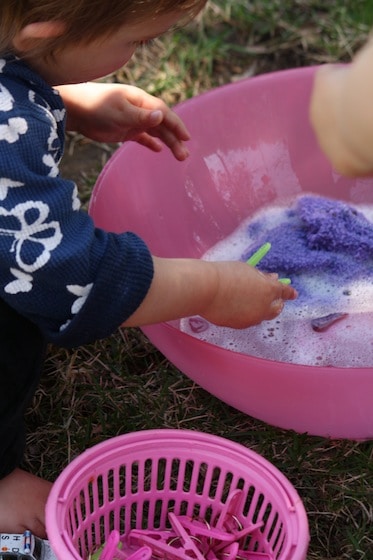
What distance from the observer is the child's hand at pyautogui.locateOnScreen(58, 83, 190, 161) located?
1.24 meters

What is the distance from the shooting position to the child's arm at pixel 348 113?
715 millimetres

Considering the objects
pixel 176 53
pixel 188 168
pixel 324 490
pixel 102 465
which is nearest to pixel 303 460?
pixel 324 490

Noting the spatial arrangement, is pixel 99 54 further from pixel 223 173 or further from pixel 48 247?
pixel 223 173

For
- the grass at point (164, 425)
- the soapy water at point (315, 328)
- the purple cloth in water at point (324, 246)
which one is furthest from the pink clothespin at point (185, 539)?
the purple cloth in water at point (324, 246)

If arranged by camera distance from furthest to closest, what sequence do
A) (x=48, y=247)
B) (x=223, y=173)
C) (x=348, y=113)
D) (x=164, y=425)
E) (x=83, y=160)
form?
(x=83, y=160) < (x=223, y=173) < (x=164, y=425) < (x=48, y=247) < (x=348, y=113)

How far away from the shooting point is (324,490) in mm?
1095

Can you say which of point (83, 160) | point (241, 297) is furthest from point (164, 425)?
point (83, 160)

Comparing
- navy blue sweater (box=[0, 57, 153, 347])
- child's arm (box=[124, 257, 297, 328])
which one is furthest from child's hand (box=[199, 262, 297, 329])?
navy blue sweater (box=[0, 57, 153, 347])

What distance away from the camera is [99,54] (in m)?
0.95

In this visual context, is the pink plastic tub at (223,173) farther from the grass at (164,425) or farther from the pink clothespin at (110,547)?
the pink clothespin at (110,547)

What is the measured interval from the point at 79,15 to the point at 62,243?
0.22 metres

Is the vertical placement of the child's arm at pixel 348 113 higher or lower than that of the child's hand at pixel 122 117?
higher

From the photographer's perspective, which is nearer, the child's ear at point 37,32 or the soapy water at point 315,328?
the child's ear at point 37,32

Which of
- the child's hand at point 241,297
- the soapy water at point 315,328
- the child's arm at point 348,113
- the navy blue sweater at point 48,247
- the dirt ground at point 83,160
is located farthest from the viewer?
the dirt ground at point 83,160
